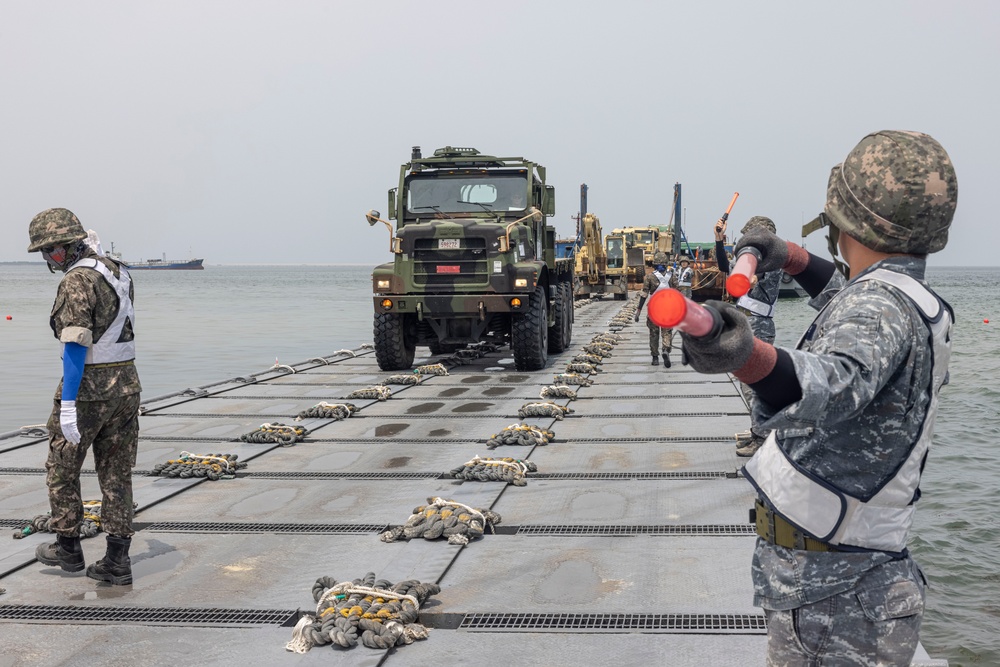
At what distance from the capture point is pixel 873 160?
2.16 meters

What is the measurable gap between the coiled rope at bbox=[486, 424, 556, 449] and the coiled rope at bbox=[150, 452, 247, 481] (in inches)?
84.9

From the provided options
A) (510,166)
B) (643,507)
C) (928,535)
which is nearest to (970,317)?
(510,166)

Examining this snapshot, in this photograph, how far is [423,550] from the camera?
5.38 m

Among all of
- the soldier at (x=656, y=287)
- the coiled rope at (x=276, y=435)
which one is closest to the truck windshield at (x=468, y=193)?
the soldier at (x=656, y=287)

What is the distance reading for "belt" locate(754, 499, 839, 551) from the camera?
2.17 meters

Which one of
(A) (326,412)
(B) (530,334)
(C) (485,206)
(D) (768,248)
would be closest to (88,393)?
(D) (768,248)

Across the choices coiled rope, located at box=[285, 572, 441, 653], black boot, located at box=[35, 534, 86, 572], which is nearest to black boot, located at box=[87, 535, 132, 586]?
black boot, located at box=[35, 534, 86, 572]

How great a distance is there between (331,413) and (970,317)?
3958 centimetres

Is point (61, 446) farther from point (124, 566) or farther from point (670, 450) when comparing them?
point (670, 450)

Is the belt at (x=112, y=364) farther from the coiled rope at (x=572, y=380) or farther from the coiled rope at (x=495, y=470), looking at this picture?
the coiled rope at (x=572, y=380)

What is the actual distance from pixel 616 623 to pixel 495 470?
112 inches

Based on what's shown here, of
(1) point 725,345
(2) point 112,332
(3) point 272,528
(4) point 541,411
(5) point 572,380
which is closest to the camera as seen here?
(1) point 725,345

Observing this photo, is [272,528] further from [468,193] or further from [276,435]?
[468,193]

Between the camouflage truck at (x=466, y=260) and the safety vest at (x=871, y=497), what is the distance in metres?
11.0
